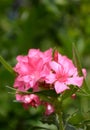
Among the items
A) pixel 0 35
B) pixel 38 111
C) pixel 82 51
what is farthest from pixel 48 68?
pixel 0 35

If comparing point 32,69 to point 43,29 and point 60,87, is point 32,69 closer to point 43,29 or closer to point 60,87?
point 60,87

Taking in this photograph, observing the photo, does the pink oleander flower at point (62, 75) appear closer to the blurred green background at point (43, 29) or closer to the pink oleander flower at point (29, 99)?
the pink oleander flower at point (29, 99)

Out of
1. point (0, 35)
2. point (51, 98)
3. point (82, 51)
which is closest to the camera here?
point (51, 98)

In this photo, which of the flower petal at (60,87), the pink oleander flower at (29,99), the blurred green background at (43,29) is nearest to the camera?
the flower petal at (60,87)

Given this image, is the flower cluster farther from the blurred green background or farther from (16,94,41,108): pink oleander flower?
the blurred green background

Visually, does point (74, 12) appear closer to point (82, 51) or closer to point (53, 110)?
point (82, 51)

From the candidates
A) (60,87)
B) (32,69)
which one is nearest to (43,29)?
(32,69)

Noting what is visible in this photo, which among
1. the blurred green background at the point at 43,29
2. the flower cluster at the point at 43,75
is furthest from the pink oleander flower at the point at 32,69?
the blurred green background at the point at 43,29
